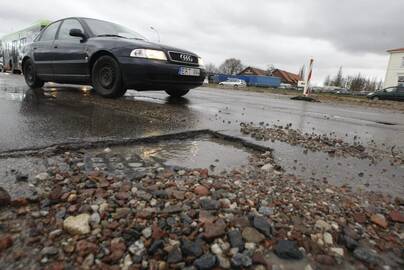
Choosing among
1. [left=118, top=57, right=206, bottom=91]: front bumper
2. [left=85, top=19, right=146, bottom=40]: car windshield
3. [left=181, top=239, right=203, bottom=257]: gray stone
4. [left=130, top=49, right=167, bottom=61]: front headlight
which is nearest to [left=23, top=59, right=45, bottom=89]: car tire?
[left=85, top=19, right=146, bottom=40]: car windshield

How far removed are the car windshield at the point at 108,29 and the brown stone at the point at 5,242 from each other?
4736mm

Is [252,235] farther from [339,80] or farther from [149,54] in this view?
[339,80]

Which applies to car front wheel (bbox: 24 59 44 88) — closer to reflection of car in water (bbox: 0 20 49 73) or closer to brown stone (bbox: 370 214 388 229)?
brown stone (bbox: 370 214 388 229)

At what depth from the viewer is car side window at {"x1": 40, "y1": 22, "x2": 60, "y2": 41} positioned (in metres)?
6.22

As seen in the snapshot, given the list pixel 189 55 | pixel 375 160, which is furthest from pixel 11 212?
pixel 189 55

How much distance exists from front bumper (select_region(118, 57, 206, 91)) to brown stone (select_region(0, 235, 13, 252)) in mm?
3777

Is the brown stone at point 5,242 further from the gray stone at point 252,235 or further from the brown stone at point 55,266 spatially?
the gray stone at point 252,235

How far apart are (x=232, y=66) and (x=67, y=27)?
285 feet

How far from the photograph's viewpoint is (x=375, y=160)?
257 cm

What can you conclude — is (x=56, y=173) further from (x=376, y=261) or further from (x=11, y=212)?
(x=376, y=261)

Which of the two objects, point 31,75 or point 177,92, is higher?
point 31,75

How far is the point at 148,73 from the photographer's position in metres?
4.69

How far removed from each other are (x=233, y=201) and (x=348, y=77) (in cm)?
10679

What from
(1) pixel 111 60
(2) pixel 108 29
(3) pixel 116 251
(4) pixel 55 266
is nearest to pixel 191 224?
(3) pixel 116 251
